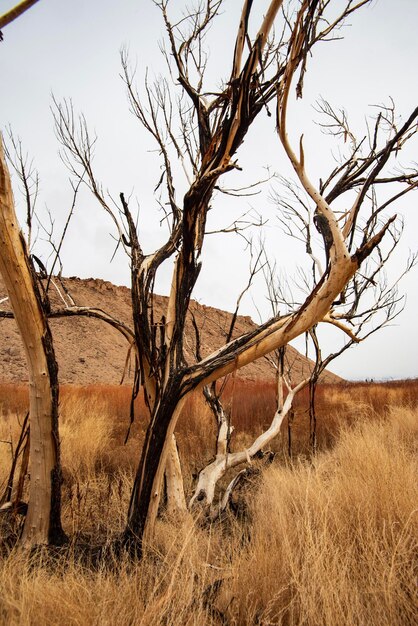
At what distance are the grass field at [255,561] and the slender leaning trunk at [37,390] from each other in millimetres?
220

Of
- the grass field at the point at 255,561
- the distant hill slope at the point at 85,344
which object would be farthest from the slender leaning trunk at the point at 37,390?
the distant hill slope at the point at 85,344

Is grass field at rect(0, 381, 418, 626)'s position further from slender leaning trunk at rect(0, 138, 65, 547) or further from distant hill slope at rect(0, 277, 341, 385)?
distant hill slope at rect(0, 277, 341, 385)

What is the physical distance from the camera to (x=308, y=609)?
1577 mm

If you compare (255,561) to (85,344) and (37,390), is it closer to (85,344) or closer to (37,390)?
(37,390)

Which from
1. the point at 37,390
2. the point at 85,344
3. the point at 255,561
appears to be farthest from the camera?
the point at 85,344

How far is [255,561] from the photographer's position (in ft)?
6.63

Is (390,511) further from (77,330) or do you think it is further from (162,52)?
(77,330)

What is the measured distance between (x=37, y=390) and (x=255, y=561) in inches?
62.7

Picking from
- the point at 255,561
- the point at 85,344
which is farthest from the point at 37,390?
the point at 85,344

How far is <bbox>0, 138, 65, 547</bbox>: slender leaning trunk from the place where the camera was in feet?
6.73

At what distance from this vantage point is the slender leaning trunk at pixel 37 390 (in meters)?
2.05

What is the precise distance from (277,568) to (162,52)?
153 inches

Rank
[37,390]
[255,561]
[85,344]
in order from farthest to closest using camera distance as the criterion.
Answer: [85,344] < [37,390] < [255,561]

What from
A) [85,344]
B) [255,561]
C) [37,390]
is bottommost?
[255,561]
